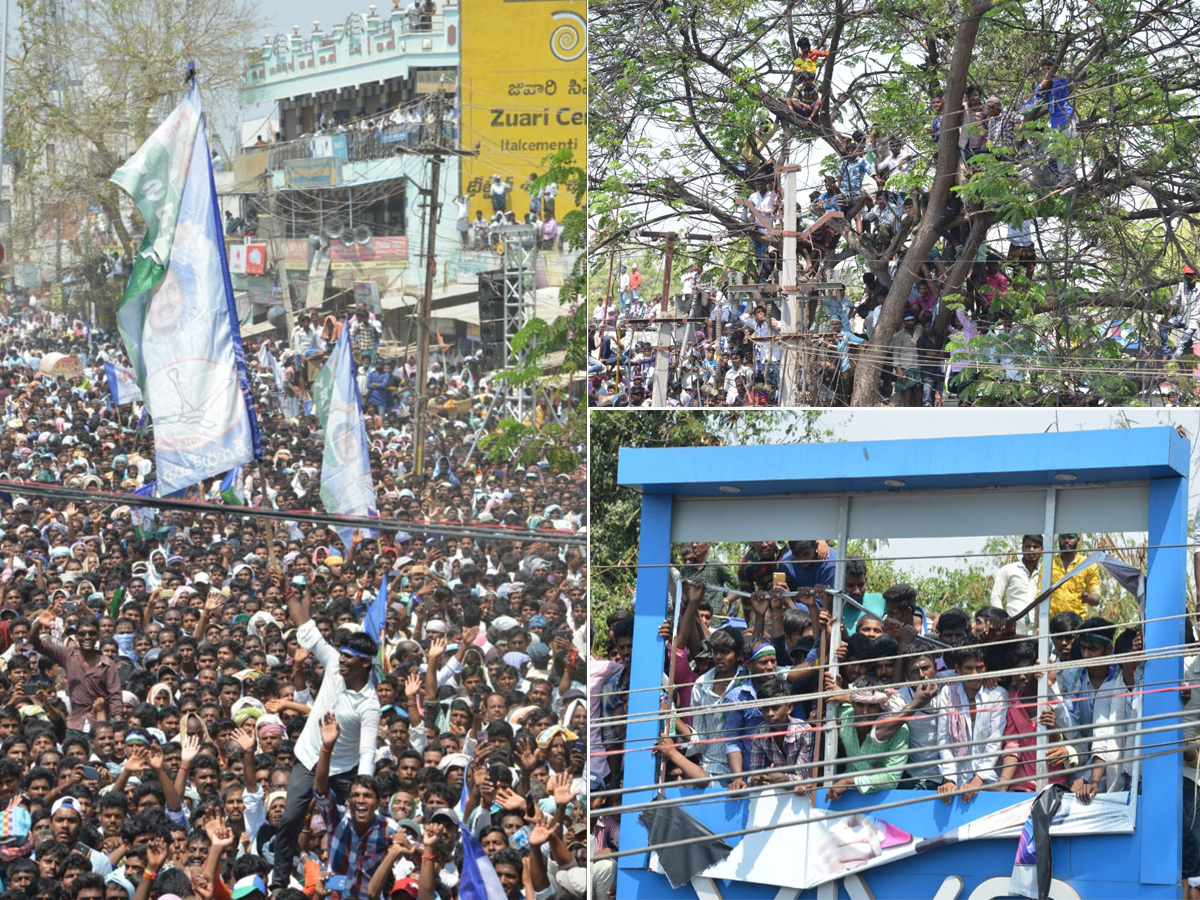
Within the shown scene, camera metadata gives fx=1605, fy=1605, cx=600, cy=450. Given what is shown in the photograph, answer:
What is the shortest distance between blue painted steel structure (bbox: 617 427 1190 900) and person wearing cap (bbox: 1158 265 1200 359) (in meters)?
5.40

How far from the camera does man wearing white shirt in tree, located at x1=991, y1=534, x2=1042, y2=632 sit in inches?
300

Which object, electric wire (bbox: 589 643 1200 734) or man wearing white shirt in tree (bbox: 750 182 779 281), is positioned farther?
man wearing white shirt in tree (bbox: 750 182 779 281)

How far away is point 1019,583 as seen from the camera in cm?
764

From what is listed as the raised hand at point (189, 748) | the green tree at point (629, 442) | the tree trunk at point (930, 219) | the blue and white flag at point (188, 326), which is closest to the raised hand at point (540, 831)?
the raised hand at point (189, 748)

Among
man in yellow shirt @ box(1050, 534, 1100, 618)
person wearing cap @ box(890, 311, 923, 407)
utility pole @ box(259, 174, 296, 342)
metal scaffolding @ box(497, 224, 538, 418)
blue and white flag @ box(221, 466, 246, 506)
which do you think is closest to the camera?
man in yellow shirt @ box(1050, 534, 1100, 618)

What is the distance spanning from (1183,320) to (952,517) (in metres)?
5.65

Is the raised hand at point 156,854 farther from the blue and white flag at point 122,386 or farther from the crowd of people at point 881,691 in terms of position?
the blue and white flag at point 122,386

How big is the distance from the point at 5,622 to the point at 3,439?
17.3ft

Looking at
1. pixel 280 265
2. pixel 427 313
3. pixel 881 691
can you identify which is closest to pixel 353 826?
pixel 881 691

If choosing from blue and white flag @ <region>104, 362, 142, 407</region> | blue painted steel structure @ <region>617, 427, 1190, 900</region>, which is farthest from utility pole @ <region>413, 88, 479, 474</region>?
blue painted steel structure @ <region>617, 427, 1190, 900</region>

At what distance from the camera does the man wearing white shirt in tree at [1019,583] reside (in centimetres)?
762

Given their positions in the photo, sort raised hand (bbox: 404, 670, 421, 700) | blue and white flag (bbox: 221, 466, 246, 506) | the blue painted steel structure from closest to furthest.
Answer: the blue painted steel structure
raised hand (bbox: 404, 670, 421, 700)
blue and white flag (bbox: 221, 466, 246, 506)

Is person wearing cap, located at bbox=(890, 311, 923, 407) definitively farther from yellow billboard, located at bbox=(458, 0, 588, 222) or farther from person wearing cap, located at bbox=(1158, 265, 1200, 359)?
yellow billboard, located at bbox=(458, 0, 588, 222)

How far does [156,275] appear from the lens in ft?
45.8
